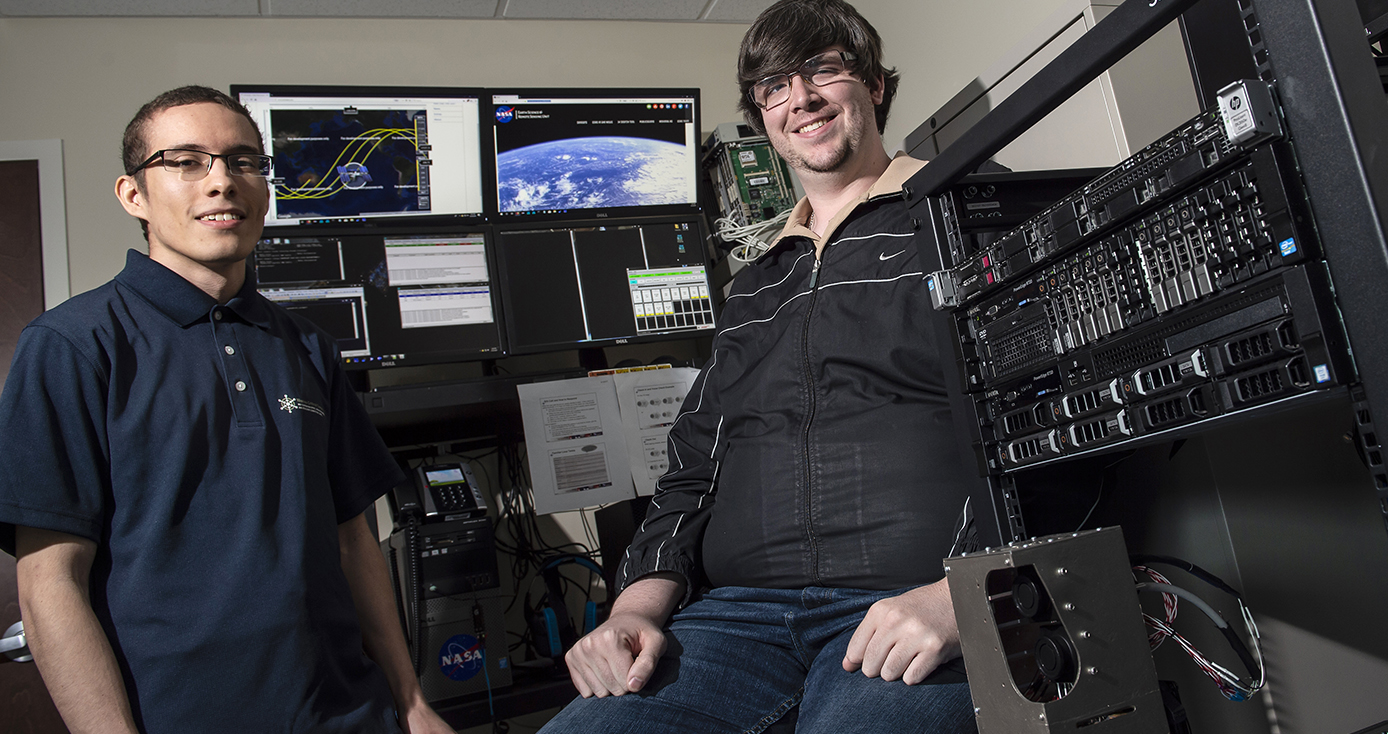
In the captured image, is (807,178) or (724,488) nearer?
(724,488)

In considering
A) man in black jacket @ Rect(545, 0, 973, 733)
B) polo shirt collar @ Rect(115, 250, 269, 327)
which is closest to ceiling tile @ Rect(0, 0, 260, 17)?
polo shirt collar @ Rect(115, 250, 269, 327)

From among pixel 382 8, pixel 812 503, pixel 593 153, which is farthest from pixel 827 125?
pixel 382 8

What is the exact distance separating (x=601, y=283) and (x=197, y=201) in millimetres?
1182

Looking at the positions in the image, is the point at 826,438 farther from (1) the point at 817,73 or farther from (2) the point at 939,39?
(2) the point at 939,39

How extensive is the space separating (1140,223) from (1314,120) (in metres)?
0.16

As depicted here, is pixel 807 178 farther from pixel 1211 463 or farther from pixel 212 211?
pixel 212 211

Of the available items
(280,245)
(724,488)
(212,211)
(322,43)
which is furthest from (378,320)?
(724,488)

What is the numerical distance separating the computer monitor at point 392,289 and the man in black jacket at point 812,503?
100 centimetres

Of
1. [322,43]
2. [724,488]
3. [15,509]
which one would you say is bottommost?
[724,488]

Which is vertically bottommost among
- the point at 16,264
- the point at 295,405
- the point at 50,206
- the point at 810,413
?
the point at 810,413

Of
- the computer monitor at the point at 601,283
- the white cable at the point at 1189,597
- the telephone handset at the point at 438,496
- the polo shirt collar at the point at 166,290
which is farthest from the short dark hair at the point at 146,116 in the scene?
the white cable at the point at 1189,597

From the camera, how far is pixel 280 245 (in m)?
2.01

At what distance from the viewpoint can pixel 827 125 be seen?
132 centimetres

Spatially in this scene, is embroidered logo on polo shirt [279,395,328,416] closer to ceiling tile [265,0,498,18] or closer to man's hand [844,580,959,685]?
man's hand [844,580,959,685]
